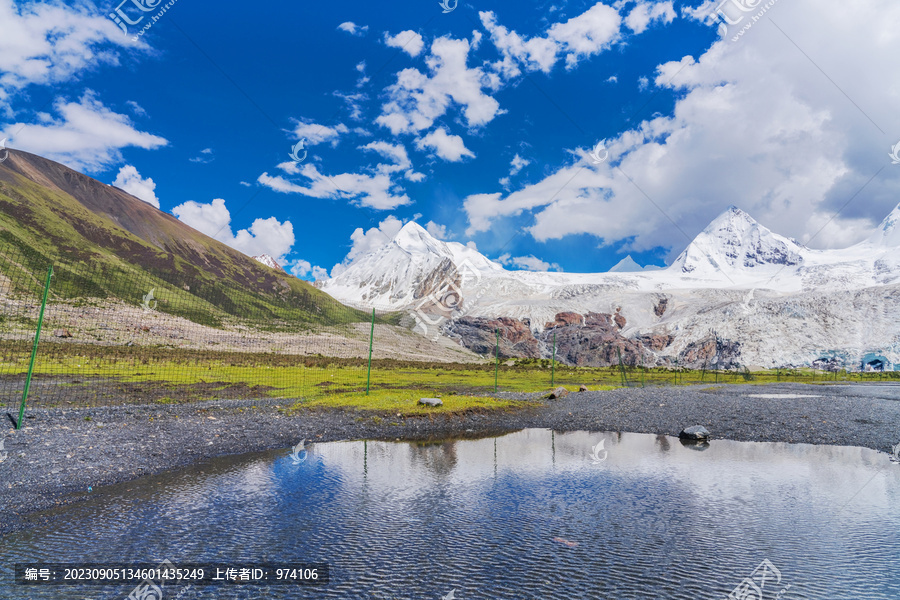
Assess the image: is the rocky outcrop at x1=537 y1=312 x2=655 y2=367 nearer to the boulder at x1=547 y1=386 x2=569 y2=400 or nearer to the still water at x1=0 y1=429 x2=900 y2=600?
the boulder at x1=547 y1=386 x2=569 y2=400

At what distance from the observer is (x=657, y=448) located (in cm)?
2278

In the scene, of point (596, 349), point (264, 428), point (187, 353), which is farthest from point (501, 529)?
point (596, 349)

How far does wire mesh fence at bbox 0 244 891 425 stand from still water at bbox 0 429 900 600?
37.4ft

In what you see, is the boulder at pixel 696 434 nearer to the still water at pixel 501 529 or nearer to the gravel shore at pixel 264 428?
the gravel shore at pixel 264 428

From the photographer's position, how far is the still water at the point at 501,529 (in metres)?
9.13

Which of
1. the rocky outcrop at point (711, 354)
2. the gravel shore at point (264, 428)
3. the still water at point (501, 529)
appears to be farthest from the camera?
the rocky outcrop at point (711, 354)

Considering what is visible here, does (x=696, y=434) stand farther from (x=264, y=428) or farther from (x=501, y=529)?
(x=264, y=428)

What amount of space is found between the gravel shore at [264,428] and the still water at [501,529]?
1543 mm

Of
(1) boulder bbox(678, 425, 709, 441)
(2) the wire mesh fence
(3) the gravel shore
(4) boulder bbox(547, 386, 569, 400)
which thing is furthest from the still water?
(4) boulder bbox(547, 386, 569, 400)

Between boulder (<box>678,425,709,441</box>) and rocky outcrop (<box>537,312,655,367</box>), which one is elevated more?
rocky outcrop (<box>537,312,655,367</box>)

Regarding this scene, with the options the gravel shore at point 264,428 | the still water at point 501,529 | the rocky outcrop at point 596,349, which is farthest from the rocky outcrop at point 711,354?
the still water at point 501,529

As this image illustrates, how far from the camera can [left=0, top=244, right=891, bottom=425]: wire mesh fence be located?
37031mm

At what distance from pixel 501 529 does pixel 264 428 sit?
15401mm

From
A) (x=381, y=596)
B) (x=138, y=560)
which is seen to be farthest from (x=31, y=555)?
(x=381, y=596)
